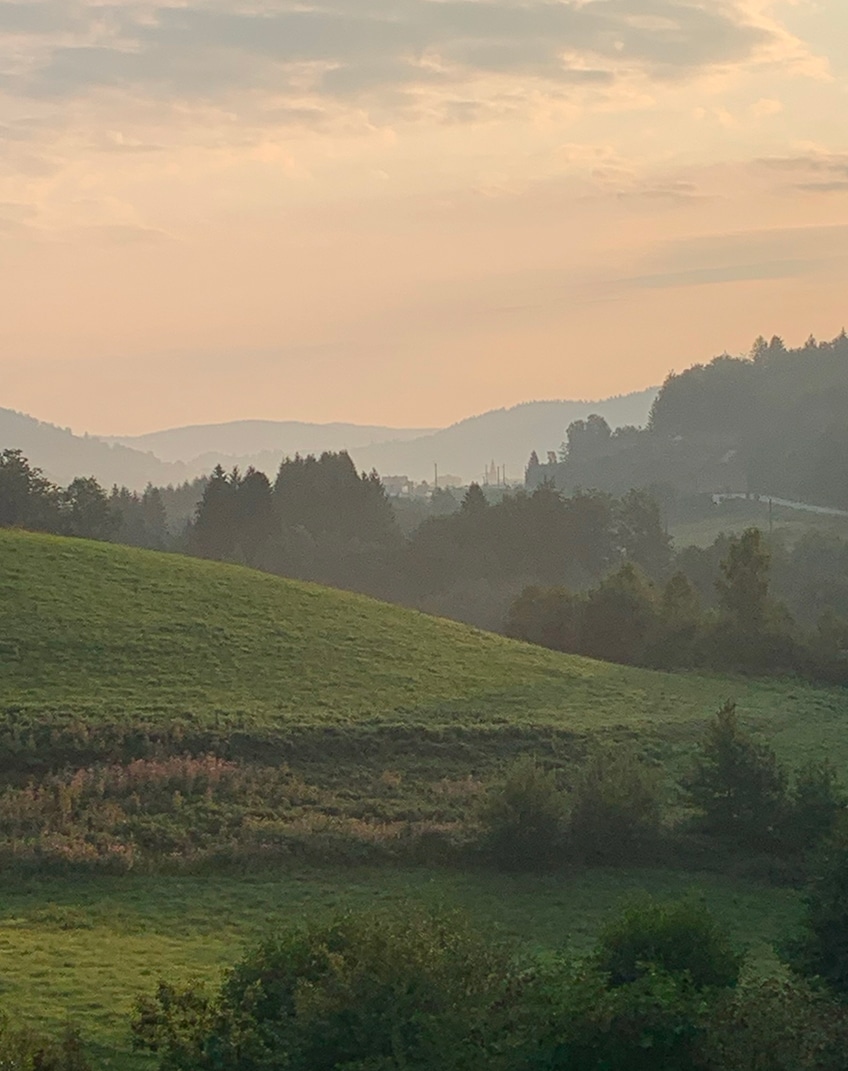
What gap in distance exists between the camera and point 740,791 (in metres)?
41.1

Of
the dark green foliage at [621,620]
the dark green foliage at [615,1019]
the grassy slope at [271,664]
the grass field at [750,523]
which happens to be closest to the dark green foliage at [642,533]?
the grass field at [750,523]

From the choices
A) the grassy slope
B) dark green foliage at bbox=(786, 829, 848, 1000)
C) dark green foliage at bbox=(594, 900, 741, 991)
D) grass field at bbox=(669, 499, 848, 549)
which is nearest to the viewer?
dark green foliage at bbox=(594, 900, 741, 991)

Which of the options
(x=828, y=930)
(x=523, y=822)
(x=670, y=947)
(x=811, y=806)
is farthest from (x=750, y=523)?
(x=670, y=947)

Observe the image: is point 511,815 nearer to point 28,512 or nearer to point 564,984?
point 564,984

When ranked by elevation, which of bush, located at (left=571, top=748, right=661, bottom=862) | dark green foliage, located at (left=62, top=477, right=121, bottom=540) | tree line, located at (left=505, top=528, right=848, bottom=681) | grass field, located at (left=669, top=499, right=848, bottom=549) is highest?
grass field, located at (left=669, top=499, right=848, bottom=549)

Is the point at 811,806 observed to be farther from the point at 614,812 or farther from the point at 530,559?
the point at 530,559

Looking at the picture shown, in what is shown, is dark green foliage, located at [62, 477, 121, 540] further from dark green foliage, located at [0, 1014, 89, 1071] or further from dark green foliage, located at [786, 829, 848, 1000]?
dark green foliage, located at [0, 1014, 89, 1071]

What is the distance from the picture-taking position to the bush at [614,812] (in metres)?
40.0

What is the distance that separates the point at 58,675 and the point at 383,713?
41.6 ft

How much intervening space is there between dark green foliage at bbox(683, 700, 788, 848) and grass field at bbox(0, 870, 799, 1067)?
84.2 inches

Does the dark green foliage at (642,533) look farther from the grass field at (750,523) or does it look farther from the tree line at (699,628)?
the tree line at (699,628)

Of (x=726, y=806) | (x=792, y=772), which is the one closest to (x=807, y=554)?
(x=792, y=772)

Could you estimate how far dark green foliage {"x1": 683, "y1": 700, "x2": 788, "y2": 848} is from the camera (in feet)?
134

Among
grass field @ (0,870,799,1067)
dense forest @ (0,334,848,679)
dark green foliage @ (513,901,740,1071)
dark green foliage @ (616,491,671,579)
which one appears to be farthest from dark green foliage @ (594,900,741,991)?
dark green foliage @ (616,491,671,579)
